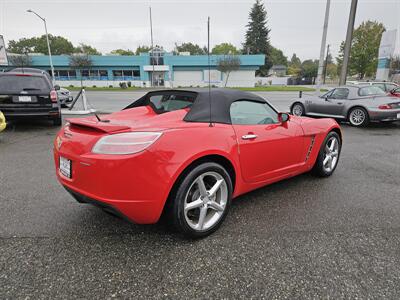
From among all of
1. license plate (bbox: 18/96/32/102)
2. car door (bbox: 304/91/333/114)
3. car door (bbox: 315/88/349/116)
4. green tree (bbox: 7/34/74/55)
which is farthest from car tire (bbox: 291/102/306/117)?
green tree (bbox: 7/34/74/55)

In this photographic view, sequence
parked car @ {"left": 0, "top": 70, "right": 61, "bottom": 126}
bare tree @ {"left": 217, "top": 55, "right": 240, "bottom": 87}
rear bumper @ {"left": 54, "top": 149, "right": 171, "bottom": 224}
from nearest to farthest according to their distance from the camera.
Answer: rear bumper @ {"left": 54, "top": 149, "right": 171, "bottom": 224}
parked car @ {"left": 0, "top": 70, "right": 61, "bottom": 126}
bare tree @ {"left": 217, "top": 55, "right": 240, "bottom": 87}

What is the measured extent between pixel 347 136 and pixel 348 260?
19.7 feet

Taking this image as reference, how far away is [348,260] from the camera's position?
2160 millimetres

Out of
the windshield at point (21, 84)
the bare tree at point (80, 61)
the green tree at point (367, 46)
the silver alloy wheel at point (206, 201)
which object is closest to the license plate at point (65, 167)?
the silver alloy wheel at point (206, 201)

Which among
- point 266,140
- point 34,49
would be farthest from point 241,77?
point 34,49

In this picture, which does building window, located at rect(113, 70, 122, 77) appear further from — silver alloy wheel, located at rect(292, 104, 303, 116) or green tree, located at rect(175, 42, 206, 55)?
green tree, located at rect(175, 42, 206, 55)

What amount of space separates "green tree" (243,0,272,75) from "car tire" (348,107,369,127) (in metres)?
65.0

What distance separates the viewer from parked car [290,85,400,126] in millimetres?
8156

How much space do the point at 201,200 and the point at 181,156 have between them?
0.51 metres

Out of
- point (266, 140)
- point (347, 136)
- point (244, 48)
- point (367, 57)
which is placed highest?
point (244, 48)

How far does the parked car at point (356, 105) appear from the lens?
26.8 feet

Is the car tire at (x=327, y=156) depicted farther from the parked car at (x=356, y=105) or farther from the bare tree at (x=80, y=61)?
the bare tree at (x=80, y=61)

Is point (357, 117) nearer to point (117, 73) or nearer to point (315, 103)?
point (315, 103)

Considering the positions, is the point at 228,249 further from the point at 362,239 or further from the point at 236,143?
the point at 362,239
